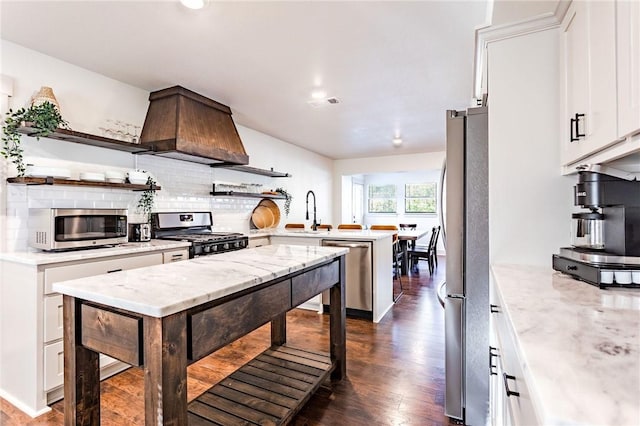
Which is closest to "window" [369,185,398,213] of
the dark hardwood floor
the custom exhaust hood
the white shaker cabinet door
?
the dark hardwood floor

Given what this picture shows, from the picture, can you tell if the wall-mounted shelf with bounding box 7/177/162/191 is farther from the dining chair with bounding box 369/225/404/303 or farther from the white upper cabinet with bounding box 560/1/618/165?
the dining chair with bounding box 369/225/404/303

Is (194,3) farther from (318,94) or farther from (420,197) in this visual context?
(420,197)

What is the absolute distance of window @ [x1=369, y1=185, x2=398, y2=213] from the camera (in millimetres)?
9617

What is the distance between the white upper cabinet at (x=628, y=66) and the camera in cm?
95

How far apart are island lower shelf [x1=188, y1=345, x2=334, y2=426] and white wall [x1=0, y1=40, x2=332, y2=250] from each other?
1.99 meters

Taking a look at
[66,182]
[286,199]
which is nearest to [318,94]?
[66,182]

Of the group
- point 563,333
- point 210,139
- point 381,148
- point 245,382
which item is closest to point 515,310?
point 563,333

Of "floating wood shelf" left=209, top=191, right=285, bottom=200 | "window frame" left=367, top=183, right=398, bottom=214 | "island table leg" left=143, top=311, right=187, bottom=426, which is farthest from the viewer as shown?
"window frame" left=367, top=183, right=398, bottom=214

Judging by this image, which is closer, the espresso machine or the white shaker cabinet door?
the espresso machine

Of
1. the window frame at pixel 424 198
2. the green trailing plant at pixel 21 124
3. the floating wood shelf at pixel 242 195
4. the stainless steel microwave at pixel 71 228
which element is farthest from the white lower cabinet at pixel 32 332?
the window frame at pixel 424 198

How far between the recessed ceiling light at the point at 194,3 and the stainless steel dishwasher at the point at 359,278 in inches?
102

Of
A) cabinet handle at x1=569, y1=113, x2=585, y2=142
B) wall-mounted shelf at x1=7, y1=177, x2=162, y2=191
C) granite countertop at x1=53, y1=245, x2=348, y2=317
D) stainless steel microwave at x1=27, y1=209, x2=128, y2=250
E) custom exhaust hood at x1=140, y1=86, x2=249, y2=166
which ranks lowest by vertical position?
granite countertop at x1=53, y1=245, x2=348, y2=317

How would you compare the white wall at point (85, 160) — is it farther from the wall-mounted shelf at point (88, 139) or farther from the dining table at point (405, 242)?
the dining table at point (405, 242)

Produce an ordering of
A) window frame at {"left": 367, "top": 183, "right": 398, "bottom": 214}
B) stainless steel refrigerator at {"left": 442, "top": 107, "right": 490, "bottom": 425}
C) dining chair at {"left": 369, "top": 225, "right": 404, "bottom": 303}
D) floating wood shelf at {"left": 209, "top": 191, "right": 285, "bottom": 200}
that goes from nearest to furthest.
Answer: stainless steel refrigerator at {"left": 442, "top": 107, "right": 490, "bottom": 425} < floating wood shelf at {"left": 209, "top": 191, "right": 285, "bottom": 200} < dining chair at {"left": 369, "top": 225, "right": 404, "bottom": 303} < window frame at {"left": 367, "top": 183, "right": 398, "bottom": 214}
